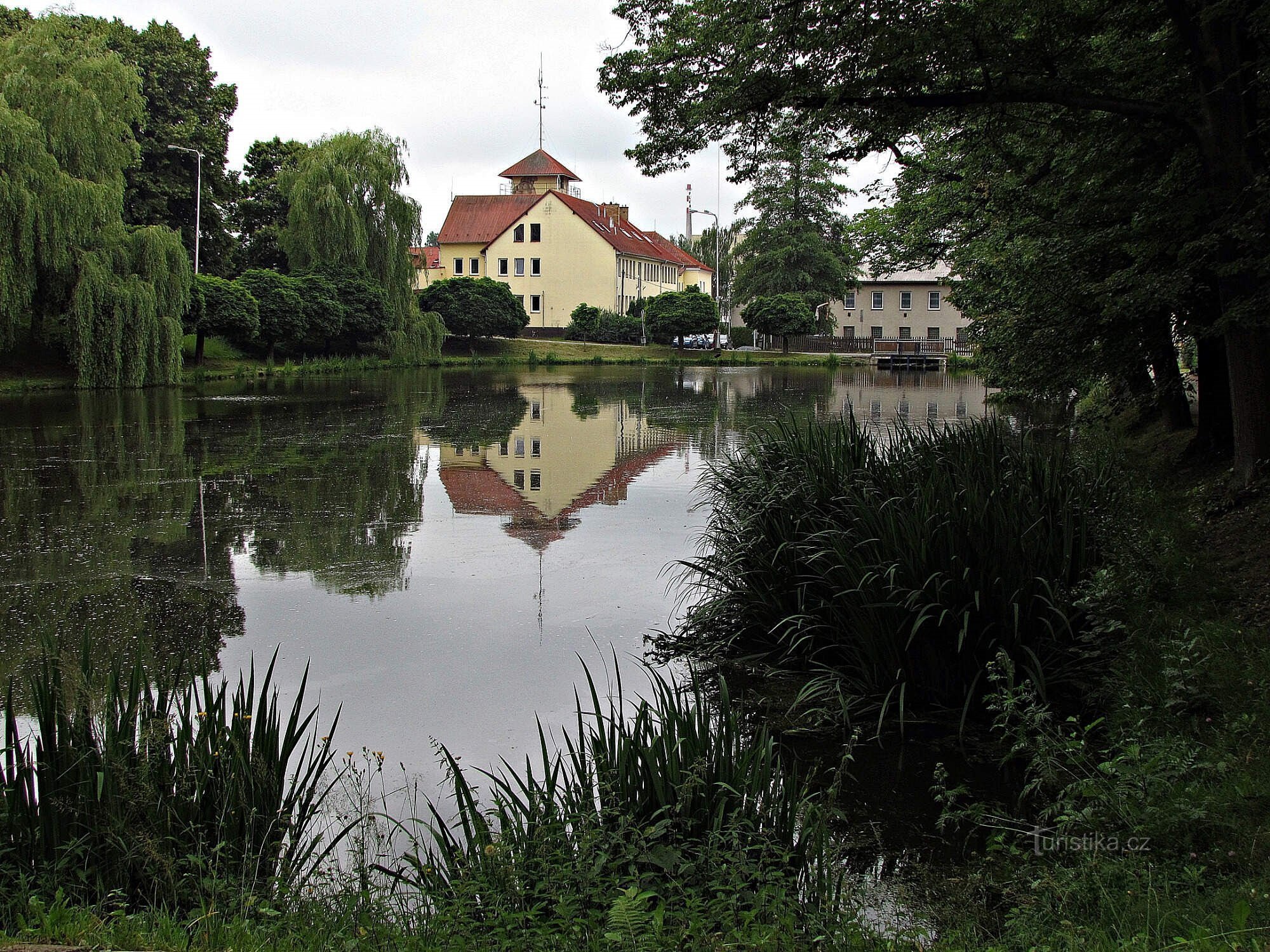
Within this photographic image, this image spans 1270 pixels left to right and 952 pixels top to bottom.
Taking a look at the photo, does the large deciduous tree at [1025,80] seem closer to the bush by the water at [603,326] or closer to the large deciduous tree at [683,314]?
the large deciduous tree at [683,314]

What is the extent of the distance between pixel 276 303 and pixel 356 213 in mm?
6976

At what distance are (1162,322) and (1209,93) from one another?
3417mm

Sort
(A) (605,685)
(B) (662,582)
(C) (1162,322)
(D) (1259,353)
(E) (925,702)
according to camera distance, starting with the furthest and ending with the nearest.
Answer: (C) (1162,322) < (B) (662,582) < (D) (1259,353) < (A) (605,685) < (E) (925,702)

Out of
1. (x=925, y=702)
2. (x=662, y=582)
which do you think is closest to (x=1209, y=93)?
(x=925, y=702)

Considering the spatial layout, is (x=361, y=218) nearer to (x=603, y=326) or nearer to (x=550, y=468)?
(x=603, y=326)

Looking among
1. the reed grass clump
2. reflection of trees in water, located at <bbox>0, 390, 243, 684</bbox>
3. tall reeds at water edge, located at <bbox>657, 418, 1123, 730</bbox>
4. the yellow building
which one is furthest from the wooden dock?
the reed grass clump

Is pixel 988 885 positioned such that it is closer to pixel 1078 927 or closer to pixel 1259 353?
pixel 1078 927

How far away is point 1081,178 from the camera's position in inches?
415

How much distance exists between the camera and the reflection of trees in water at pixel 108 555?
8.43 meters

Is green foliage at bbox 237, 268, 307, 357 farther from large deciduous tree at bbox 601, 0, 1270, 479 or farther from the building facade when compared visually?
the building facade

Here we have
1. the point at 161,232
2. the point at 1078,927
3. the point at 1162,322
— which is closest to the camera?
the point at 1078,927

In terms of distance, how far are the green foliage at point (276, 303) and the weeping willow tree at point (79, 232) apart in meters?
9.30

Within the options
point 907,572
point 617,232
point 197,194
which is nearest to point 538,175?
point 617,232

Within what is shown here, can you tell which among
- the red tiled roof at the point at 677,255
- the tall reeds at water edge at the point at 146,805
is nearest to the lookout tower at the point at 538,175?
the red tiled roof at the point at 677,255
